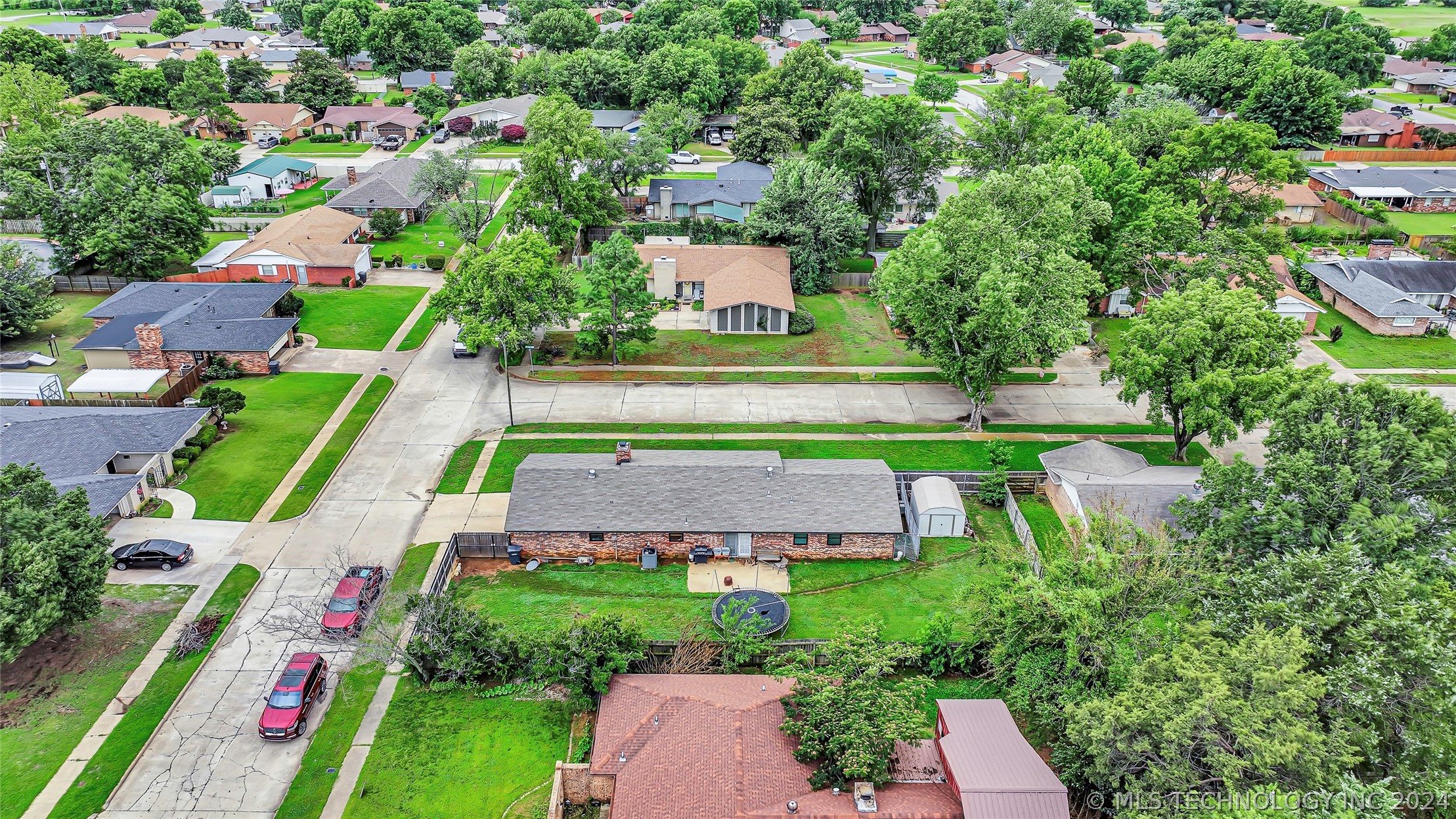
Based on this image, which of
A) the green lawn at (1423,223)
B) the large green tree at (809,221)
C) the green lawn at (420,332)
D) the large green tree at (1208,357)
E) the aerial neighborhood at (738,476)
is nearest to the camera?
the aerial neighborhood at (738,476)

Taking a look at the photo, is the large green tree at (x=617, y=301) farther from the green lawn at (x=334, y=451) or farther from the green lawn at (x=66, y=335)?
the green lawn at (x=66, y=335)

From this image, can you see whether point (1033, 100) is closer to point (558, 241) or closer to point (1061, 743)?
point (558, 241)

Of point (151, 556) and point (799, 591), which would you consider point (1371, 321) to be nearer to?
point (799, 591)

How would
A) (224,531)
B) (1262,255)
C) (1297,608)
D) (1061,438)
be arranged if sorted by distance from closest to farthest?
(1297,608) → (224,531) → (1061,438) → (1262,255)

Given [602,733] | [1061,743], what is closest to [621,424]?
[602,733]

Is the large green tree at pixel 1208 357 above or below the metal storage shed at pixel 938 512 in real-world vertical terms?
above

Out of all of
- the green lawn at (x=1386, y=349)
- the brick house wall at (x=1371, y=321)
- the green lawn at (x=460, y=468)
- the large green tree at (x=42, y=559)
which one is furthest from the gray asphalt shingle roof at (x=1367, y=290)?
the large green tree at (x=42, y=559)
